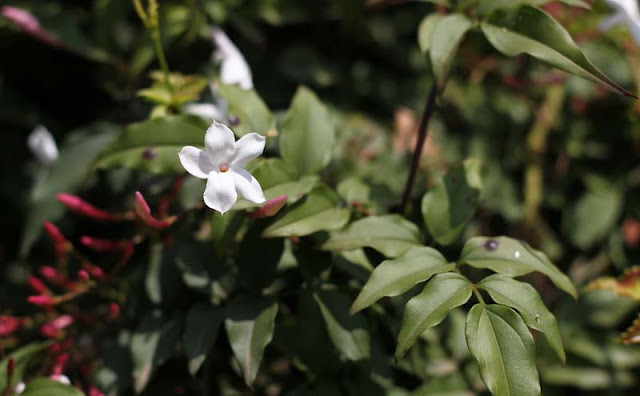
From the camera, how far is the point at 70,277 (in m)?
1.52

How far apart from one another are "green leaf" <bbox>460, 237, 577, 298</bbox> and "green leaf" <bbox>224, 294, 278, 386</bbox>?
12.9 inches

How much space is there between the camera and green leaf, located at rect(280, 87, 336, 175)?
1.13 metres

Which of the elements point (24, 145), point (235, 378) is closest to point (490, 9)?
point (235, 378)

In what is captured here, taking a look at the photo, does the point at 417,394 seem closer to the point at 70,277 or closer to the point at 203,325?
the point at 203,325

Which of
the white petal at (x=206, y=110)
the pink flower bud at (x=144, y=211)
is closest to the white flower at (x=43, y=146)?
the white petal at (x=206, y=110)

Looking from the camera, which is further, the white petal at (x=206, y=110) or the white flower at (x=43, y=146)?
the white flower at (x=43, y=146)

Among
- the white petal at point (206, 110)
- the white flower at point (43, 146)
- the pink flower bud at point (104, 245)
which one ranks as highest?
the white petal at point (206, 110)

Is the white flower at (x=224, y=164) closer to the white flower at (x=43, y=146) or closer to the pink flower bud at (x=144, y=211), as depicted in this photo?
the pink flower bud at (x=144, y=211)

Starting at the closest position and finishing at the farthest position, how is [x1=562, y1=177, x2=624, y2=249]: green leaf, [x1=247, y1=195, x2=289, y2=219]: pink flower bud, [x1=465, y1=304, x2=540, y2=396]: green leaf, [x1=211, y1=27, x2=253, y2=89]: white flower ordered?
[x1=465, y1=304, x2=540, y2=396]: green leaf, [x1=247, y1=195, x2=289, y2=219]: pink flower bud, [x1=211, y1=27, x2=253, y2=89]: white flower, [x1=562, y1=177, x2=624, y2=249]: green leaf

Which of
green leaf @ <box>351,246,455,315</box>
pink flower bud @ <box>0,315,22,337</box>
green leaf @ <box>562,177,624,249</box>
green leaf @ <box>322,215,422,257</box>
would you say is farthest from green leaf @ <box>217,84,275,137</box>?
green leaf @ <box>562,177,624,249</box>

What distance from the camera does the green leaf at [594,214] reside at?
5.59 feet

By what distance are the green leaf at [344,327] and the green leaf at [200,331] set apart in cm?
18

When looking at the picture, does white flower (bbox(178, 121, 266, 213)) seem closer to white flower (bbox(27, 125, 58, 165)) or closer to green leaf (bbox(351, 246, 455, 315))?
green leaf (bbox(351, 246, 455, 315))

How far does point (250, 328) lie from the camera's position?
1062 millimetres
